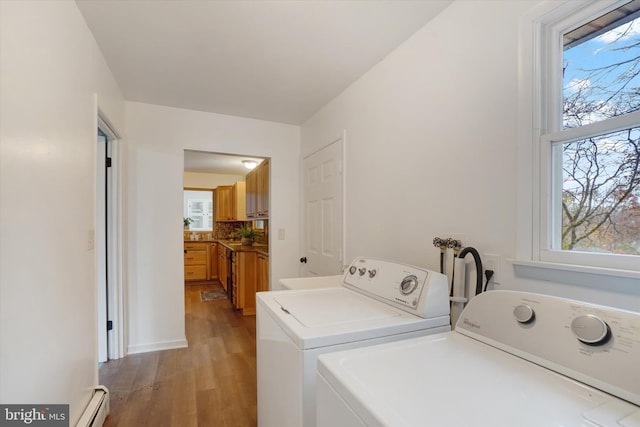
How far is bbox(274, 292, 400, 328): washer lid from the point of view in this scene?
126 cm

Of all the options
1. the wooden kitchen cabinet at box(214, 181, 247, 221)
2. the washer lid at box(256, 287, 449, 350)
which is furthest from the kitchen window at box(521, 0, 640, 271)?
the wooden kitchen cabinet at box(214, 181, 247, 221)

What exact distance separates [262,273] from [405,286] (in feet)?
8.93

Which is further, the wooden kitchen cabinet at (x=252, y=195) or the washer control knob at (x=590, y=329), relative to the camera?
the wooden kitchen cabinet at (x=252, y=195)

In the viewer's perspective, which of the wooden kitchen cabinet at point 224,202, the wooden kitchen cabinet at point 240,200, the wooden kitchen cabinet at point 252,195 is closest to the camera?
the wooden kitchen cabinet at point 252,195

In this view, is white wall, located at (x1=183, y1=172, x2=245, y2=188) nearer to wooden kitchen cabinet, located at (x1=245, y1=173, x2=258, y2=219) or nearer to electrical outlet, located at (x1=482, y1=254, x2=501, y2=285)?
wooden kitchen cabinet, located at (x1=245, y1=173, x2=258, y2=219)

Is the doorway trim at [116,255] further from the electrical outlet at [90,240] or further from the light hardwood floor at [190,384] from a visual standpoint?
the electrical outlet at [90,240]

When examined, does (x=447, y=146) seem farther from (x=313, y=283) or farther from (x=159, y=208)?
(x=159, y=208)

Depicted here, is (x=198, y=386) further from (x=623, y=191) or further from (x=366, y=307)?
(x=623, y=191)

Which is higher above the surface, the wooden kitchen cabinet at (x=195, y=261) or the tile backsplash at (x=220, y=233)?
the tile backsplash at (x=220, y=233)

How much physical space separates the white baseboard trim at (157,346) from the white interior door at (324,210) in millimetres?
1413

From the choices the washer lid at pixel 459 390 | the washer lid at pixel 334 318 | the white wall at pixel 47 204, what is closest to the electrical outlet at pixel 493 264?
the washer lid at pixel 334 318

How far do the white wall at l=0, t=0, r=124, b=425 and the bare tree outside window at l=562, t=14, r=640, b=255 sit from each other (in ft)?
6.44

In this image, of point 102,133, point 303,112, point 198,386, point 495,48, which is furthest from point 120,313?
point 495,48

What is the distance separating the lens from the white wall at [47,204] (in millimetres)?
1021
